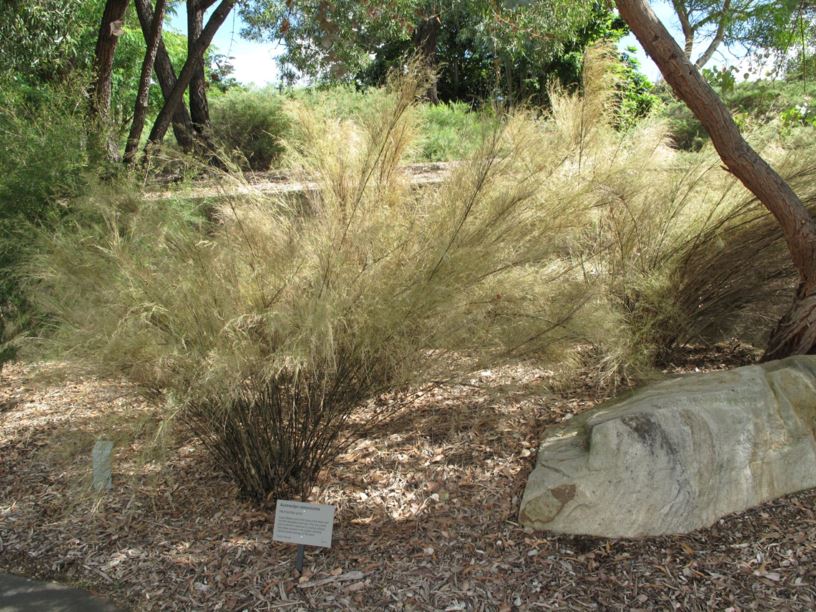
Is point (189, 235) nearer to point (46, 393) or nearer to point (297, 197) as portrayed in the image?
point (297, 197)

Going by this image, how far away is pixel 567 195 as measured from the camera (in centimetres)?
310

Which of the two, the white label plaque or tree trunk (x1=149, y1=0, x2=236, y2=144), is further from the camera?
tree trunk (x1=149, y1=0, x2=236, y2=144)

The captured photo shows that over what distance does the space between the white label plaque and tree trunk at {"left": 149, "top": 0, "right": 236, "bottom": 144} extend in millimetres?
4008

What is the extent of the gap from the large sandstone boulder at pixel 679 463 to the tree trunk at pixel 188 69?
441 centimetres

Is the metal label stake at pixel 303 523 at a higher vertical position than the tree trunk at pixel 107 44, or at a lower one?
lower

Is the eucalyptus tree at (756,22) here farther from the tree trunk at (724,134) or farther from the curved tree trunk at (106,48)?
the curved tree trunk at (106,48)

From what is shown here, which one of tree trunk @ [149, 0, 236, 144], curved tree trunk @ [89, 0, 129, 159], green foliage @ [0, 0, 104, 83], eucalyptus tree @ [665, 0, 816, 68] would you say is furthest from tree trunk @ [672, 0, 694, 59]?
green foliage @ [0, 0, 104, 83]

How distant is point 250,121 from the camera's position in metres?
10.4

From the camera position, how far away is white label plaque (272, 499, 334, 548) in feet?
8.37

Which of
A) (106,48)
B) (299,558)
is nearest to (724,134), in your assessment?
(299,558)

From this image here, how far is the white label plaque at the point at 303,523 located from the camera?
8.37 ft

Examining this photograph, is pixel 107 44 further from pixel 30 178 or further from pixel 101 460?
pixel 101 460

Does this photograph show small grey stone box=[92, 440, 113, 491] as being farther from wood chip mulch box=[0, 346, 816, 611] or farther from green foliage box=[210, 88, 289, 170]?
green foliage box=[210, 88, 289, 170]

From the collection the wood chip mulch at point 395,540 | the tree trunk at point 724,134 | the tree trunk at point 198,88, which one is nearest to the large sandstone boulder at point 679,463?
the wood chip mulch at point 395,540
